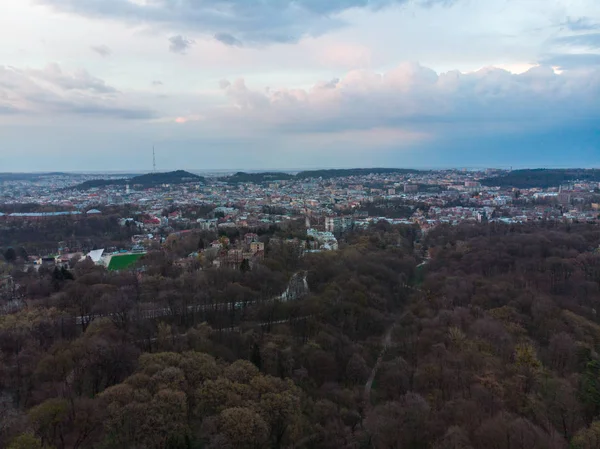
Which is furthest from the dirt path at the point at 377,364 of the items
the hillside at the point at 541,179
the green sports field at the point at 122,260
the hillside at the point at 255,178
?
the hillside at the point at 255,178

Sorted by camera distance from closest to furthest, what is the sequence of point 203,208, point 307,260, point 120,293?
point 120,293
point 307,260
point 203,208

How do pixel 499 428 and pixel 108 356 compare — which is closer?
pixel 499 428

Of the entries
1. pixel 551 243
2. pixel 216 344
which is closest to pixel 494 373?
pixel 216 344

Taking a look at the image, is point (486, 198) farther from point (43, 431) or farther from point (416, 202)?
point (43, 431)

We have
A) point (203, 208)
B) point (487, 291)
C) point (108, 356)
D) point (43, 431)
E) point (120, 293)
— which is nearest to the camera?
point (43, 431)

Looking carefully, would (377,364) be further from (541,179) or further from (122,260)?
(541,179)

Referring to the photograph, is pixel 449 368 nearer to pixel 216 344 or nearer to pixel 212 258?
pixel 216 344

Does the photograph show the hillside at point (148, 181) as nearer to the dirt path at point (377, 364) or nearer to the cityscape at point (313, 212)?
the cityscape at point (313, 212)

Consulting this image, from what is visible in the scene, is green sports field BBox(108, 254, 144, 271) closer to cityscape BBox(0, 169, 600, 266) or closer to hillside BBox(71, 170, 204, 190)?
cityscape BBox(0, 169, 600, 266)
